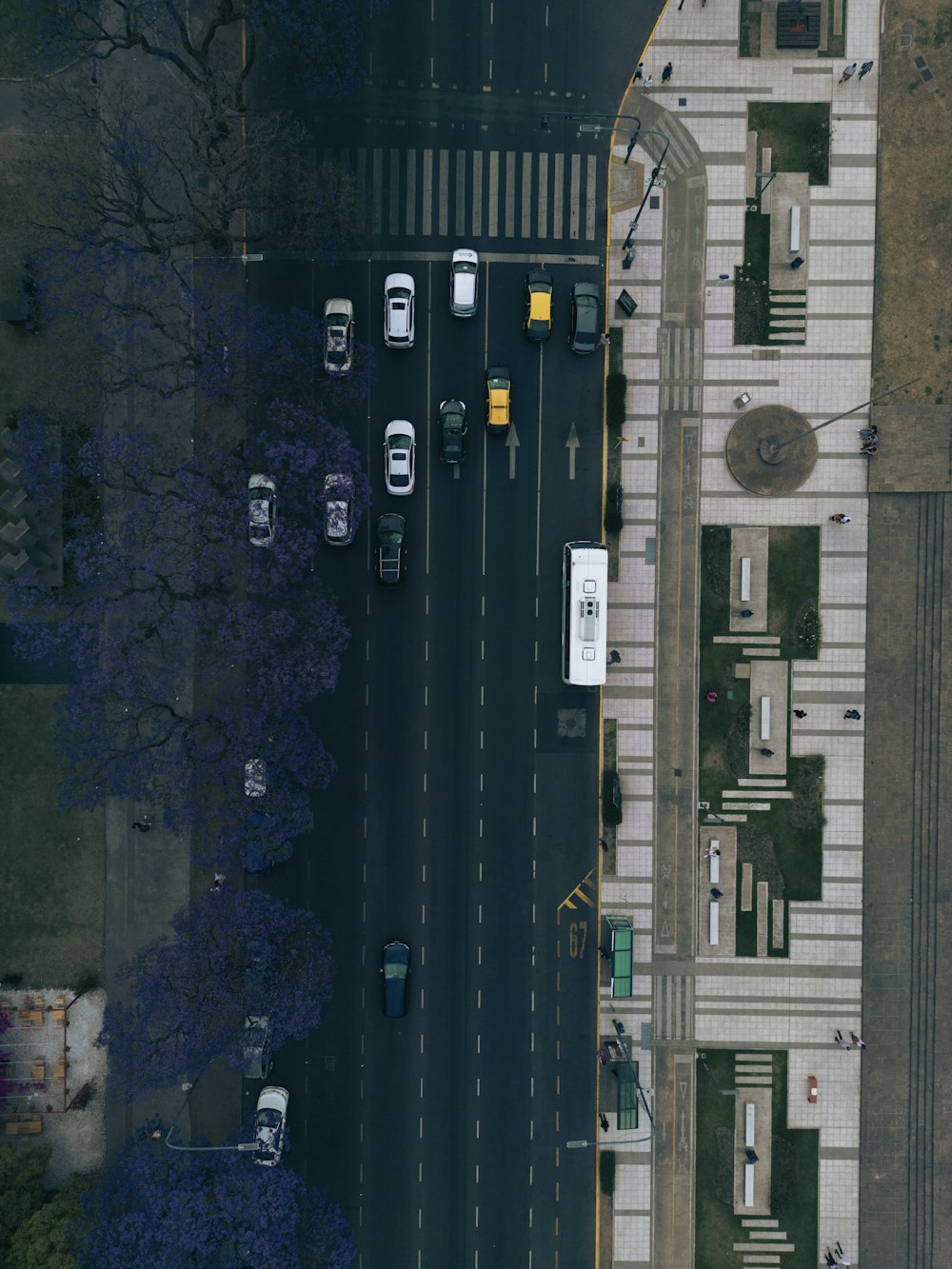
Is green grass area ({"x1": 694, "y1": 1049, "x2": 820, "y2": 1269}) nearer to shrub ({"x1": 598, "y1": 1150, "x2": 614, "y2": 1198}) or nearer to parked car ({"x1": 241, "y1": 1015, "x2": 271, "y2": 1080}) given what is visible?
shrub ({"x1": 598, "y1": 1150, "x2": 614, "y2": 1198})

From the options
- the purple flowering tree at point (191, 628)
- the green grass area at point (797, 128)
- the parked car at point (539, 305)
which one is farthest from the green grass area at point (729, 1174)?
the green grass area at point (797, 128)

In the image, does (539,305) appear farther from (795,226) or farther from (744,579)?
(744,579)

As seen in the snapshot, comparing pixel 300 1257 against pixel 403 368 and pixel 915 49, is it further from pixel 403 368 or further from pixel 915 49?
pixel 915 49

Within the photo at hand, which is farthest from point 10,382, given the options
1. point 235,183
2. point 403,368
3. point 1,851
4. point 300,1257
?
point 300,1257

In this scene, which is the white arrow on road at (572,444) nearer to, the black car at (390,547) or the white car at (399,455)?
the white car at (399,455)

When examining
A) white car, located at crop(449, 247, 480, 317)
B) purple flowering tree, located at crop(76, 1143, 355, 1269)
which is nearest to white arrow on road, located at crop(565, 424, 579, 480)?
white car, located at crop(449, 247, 480, 317)

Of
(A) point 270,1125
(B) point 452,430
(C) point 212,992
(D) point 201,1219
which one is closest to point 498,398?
(B) point 452,430
